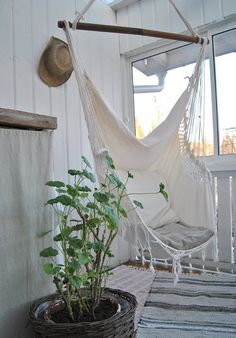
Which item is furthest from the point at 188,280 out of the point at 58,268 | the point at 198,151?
the point at 58,268

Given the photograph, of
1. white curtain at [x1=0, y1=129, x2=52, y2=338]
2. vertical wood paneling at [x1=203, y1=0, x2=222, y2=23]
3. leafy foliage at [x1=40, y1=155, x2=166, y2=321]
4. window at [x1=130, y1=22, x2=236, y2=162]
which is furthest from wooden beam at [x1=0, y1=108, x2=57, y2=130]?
vertical wood paneling at [x1=203, y1=0, x2=222, y2=23]

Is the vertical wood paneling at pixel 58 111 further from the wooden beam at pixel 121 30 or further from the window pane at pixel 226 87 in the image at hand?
the window pane at pixel 226 87

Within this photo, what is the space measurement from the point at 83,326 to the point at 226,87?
186 centimetres

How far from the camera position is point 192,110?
1693 millimetres

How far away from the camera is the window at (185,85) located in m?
2.10

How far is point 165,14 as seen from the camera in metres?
2.29

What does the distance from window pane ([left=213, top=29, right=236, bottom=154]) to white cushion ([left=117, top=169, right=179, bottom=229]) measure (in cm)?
59

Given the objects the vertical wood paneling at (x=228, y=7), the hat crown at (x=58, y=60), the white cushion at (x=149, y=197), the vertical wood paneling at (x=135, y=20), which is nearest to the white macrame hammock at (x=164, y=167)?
the white cushion at (x=149, y=197)

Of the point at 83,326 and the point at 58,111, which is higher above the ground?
the point at 58,111

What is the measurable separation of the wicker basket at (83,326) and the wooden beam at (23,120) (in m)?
0.57

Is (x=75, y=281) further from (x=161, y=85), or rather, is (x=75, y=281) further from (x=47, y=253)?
(x=161, y=85)

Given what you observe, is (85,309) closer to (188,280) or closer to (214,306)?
(214,306)

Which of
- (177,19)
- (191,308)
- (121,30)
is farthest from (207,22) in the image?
(191,308)

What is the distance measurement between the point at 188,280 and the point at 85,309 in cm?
108
